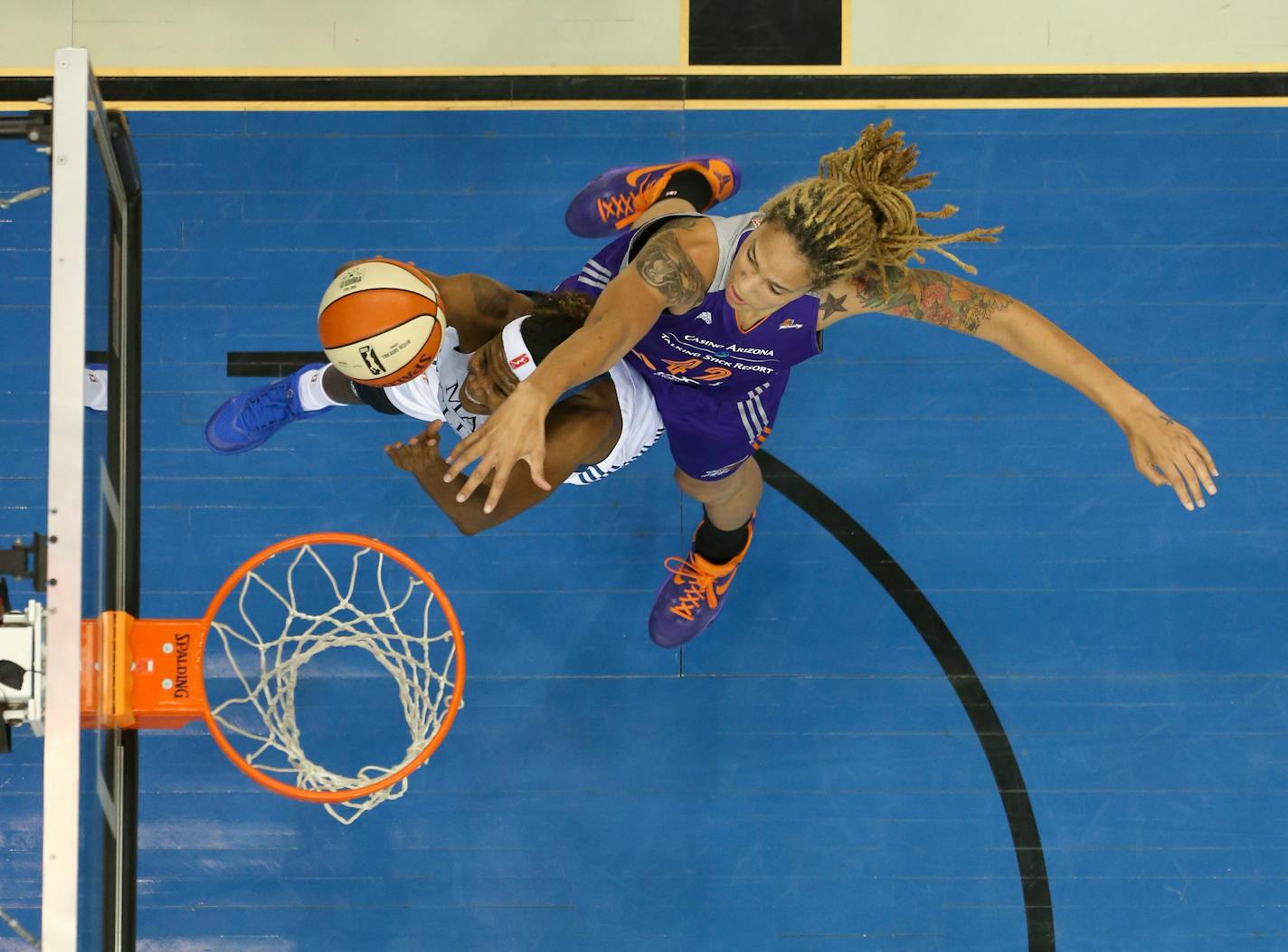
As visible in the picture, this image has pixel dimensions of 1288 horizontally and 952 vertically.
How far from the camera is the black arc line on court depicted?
3.96 metres

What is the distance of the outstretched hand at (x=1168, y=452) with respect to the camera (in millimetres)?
2766

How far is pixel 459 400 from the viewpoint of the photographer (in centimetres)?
321

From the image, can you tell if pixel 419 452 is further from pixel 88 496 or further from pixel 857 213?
pixel 857 213

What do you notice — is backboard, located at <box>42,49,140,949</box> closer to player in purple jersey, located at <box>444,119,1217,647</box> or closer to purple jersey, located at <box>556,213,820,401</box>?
player in purple jersey, located at <box>444,119,1217,647</box>

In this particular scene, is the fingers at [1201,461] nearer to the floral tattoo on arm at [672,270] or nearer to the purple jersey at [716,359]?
the purple jersey at [716,359]

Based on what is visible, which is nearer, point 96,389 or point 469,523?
point 96,389

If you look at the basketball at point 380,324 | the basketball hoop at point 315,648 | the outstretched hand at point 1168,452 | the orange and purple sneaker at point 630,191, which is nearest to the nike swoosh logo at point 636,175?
the orange and purple sneaker at point 630,191

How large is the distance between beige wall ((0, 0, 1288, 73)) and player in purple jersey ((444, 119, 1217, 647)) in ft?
3.14

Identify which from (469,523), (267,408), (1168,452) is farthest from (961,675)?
(267,408)

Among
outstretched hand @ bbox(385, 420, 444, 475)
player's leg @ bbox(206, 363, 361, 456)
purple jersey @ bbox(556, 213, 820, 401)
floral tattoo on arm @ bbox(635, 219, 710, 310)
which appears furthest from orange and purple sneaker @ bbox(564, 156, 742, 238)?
outstretched hand @ bbox(385, 420, 444, 475)

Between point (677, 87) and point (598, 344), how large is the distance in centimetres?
208

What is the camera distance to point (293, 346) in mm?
4078

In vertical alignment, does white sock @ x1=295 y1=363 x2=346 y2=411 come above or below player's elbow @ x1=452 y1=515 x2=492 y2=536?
above

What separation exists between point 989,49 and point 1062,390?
4.46ft
